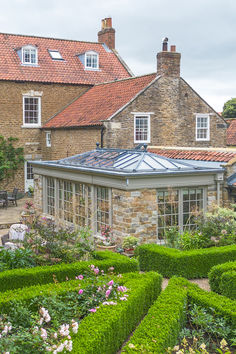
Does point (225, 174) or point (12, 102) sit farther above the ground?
point (12, 102)

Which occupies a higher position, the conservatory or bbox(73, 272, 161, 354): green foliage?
the conservatory

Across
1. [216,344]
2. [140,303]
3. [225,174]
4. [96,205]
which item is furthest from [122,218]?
[216,344]

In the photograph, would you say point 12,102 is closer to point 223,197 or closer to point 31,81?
point 31,81

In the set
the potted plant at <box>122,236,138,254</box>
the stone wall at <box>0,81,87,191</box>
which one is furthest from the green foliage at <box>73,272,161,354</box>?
the stone wall at <box>0,81,87,191</box>

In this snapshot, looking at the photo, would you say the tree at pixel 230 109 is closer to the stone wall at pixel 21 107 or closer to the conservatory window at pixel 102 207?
the stone wall at pixel 21 107

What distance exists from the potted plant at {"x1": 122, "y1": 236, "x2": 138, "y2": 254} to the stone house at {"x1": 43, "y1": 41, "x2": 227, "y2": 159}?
1014 cm

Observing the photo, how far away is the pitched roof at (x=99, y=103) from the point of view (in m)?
24.2

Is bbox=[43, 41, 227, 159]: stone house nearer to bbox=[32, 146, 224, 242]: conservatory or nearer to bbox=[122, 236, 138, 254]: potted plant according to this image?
bbox=[32, 146, 224, 242]: conservatory

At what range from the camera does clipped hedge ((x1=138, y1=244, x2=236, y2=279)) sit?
447 inches

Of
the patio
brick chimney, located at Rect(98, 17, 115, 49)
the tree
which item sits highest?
brick chimney, located at Rect(98, 17, 115, 49)

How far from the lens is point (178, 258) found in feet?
37.1

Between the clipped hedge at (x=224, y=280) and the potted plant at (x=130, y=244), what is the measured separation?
3.61 metres

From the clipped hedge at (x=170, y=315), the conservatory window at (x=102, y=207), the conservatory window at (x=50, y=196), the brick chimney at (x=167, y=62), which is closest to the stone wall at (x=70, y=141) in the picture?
the brick chimney at (x=167, y=62)

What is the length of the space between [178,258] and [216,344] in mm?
3943
